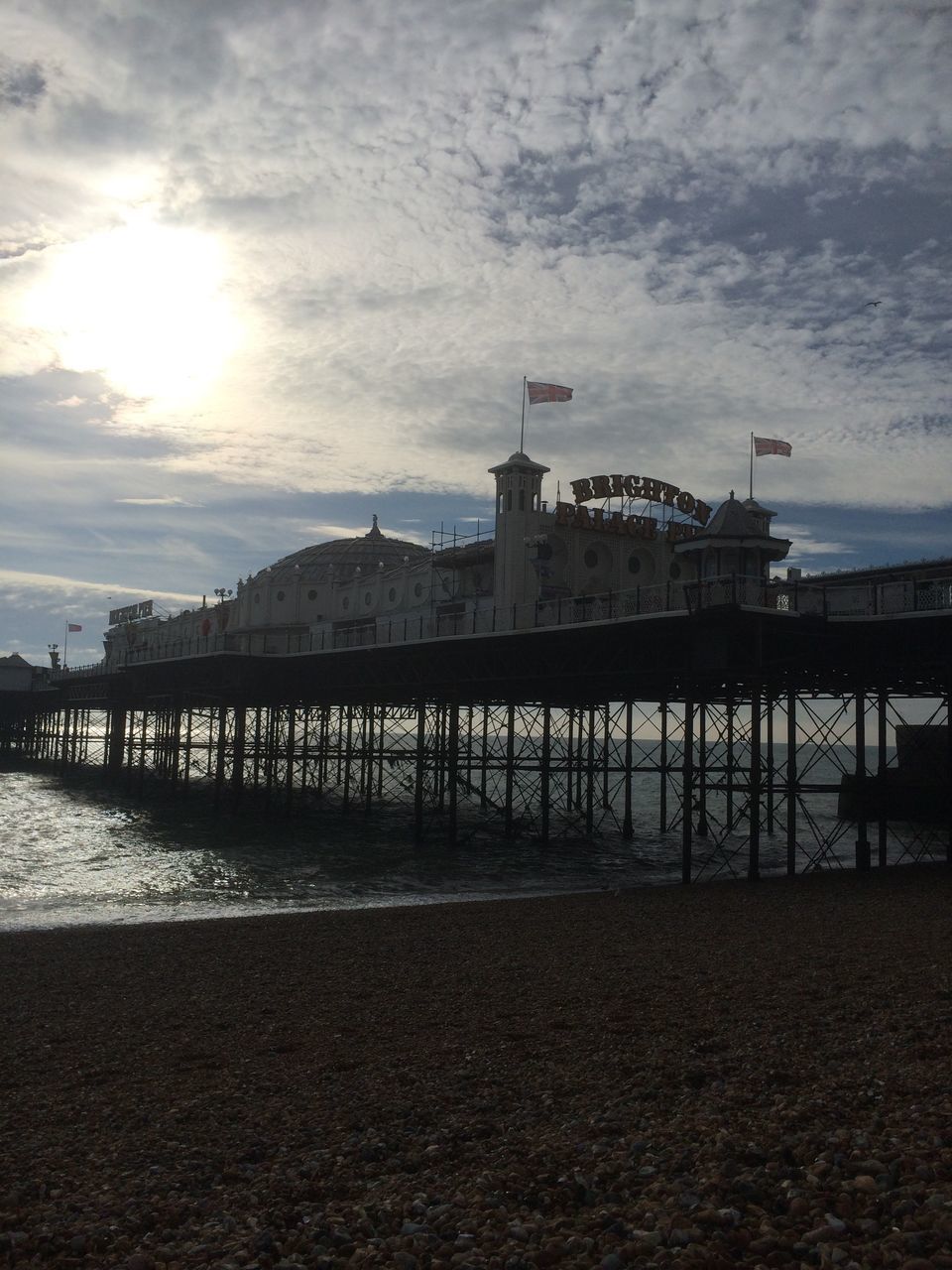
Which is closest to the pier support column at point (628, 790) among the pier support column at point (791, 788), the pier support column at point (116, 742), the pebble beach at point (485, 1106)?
the pier support column at point (791, 788)

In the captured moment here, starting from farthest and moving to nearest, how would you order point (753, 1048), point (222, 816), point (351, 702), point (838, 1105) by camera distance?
point (351, 702) → point (222, 816) → point (753, 1048) → point (838, 1105)

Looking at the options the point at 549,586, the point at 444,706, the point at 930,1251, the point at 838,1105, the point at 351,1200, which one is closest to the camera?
the point at 930,1251

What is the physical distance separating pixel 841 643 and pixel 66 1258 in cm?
2613

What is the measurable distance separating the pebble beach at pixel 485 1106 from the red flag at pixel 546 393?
78.3ft

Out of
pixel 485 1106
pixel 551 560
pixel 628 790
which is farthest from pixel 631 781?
pixel 485 1106

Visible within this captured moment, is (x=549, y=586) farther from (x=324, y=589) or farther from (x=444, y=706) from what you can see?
(x=324, y=589)

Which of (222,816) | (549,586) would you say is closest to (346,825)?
(222,816)

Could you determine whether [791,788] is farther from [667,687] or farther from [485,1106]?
[485,1106]

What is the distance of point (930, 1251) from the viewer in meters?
5.51

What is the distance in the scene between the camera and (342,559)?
213 feet

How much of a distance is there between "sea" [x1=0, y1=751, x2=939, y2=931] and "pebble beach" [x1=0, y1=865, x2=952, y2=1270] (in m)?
10.6

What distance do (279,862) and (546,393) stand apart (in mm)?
18859

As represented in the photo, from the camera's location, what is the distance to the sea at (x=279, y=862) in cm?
2688

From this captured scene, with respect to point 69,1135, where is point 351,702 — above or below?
above
